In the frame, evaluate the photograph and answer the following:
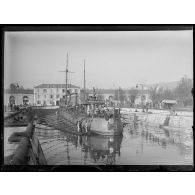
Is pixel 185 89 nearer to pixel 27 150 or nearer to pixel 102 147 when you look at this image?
pixel 102 147

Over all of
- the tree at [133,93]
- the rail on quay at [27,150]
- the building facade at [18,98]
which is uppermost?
the tree at [133,93]

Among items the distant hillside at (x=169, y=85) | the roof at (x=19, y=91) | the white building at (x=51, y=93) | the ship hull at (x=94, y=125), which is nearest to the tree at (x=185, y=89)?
the distant hillside at (x=169, y=85)

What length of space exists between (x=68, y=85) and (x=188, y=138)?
0.97m

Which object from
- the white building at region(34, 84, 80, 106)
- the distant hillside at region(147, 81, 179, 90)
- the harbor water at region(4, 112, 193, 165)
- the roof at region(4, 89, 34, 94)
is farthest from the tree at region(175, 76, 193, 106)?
the roof at region(4, 89, 34, 94)

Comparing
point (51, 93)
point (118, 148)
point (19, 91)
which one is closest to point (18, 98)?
point (19, 91)

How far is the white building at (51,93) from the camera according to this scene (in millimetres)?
2642

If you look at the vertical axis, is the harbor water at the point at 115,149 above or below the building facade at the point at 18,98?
below

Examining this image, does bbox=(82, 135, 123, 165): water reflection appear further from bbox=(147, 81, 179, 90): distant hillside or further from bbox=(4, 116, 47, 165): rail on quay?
bbox=(147, 81, 179, 90): distant hillside

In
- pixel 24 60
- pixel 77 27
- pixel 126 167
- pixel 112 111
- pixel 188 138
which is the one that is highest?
pixel 77 27

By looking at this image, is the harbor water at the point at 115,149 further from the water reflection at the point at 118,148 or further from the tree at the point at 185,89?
the tree at the point at 185,89

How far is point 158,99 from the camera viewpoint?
267 cm

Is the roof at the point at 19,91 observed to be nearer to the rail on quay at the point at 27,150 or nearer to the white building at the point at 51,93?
the white building at the point at 51,93
